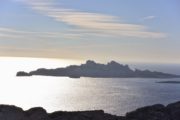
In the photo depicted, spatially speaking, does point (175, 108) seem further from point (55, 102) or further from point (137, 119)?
point (55, 102)

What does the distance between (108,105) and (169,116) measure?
109532mm

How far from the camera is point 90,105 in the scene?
492ft

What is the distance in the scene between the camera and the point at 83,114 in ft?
122

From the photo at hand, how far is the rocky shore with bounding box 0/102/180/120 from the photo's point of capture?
3450 cm

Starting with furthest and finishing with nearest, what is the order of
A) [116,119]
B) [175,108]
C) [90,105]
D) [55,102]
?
[55,102], [90,105], [175,108], [116,119]

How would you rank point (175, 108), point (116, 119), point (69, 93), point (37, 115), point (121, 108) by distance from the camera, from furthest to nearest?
point (69, 93), point (121, 108), point (175, 108), point (116, 119), point (37, 115)

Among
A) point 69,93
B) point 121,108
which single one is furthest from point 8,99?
point 121,108

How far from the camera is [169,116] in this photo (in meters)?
39.3

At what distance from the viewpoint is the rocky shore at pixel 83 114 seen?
3450cm

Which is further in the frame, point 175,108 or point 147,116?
point 175,108

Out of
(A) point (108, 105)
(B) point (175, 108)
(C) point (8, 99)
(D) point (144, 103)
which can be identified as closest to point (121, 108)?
(A) point (108, 105)

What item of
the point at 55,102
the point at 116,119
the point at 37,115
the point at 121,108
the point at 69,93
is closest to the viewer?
the point at 37,115

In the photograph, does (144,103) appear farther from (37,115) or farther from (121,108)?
(37,115)

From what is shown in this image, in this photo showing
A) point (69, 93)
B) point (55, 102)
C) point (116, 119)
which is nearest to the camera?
point (116, 119)
